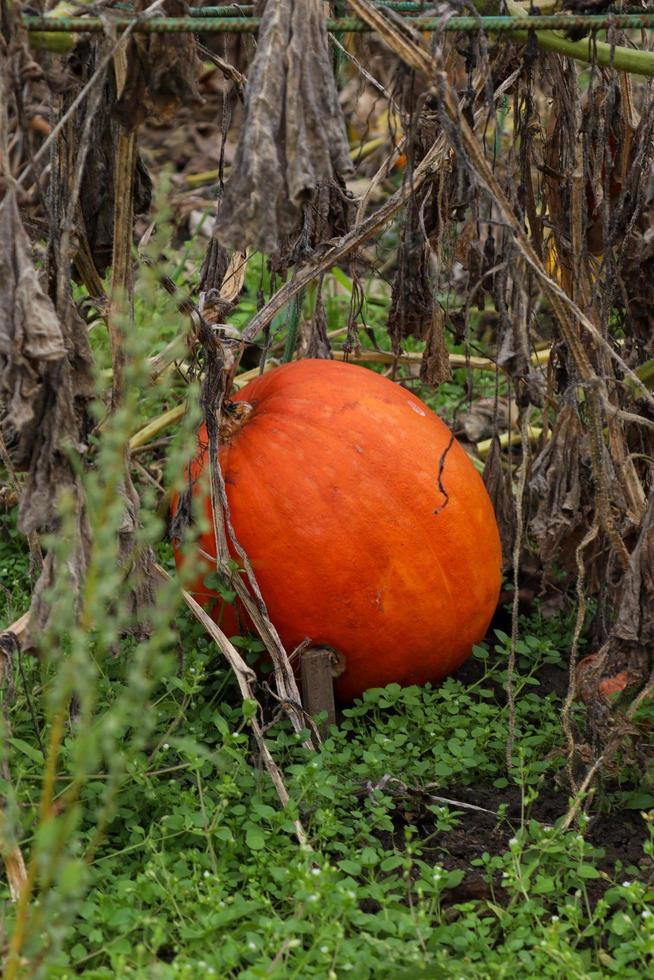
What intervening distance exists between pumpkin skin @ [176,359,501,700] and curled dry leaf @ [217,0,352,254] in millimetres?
899

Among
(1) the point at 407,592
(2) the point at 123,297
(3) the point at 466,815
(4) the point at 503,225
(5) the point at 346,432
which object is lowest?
(3) the point at 466,815

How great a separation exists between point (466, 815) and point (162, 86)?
1.55m

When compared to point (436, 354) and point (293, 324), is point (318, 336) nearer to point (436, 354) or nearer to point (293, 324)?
point (293, 324)

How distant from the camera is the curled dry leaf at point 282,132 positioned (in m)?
2.00

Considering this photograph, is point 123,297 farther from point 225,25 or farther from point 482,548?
point 482,548

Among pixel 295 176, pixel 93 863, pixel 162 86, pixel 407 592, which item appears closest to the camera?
pixel 295 176

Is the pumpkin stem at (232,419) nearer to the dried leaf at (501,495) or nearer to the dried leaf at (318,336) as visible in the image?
the dried leaf at (318,336)

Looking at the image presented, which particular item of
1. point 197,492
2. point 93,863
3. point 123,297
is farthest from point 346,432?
point 93,863

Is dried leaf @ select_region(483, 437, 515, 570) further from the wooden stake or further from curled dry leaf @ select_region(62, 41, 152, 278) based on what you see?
curled dry leaf @ select_region(62, 41, 152, 278)

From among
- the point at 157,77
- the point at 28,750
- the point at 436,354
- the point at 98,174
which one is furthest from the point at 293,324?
the point at 28,750

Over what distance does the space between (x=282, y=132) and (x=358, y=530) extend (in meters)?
1.05

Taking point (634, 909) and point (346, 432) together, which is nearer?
point (634, 909)

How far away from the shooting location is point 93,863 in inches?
89.9

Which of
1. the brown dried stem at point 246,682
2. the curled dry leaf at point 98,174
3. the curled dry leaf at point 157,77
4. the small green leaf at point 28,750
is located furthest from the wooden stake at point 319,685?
the curled dry leaf at point 157,77
